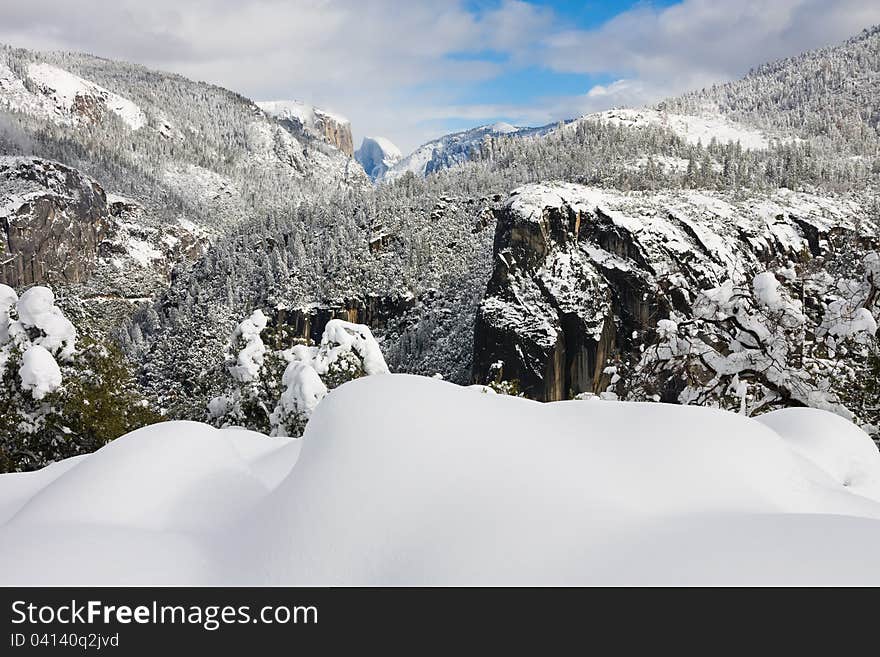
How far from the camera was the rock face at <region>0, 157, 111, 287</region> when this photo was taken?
380 ft

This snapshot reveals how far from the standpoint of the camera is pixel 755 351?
247 inches

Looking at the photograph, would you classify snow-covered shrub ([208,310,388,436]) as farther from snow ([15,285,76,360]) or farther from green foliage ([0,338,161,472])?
snow ([15,285,76,360])

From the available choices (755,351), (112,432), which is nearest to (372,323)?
(112,432)

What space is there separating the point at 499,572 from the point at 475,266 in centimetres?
8295

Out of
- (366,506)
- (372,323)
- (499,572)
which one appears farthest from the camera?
(372,323)

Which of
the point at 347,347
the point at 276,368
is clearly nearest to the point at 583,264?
the point at 347,347

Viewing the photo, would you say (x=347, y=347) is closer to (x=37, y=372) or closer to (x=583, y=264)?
(x=37, y=372)

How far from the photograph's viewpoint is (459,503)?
7.42ft

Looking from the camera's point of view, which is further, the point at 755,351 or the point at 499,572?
the point at 755,351

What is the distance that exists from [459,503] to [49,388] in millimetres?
11544

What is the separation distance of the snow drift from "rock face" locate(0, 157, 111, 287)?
139199mm

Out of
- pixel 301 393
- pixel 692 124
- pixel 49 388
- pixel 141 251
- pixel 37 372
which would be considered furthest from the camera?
pixel 692 124

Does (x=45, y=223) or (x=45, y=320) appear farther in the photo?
(x=45, y=223)
